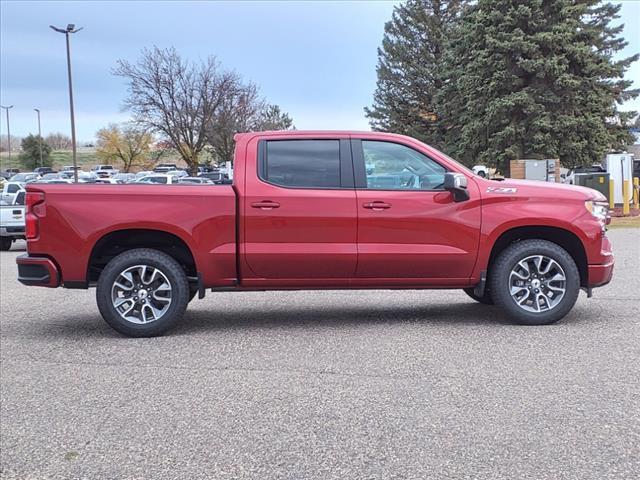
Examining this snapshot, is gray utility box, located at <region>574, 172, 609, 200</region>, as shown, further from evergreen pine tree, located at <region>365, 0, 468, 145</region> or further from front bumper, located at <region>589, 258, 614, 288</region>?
evergreen pine tree, located at <region>365, 0, 468, 145</region>

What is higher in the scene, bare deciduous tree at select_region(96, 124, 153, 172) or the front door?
bare deciduous tree at select_region(96, 124, 153, 172)

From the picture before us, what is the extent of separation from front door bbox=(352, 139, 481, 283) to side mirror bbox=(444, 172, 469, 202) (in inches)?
2.2

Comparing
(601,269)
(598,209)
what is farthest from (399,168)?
(601,269)

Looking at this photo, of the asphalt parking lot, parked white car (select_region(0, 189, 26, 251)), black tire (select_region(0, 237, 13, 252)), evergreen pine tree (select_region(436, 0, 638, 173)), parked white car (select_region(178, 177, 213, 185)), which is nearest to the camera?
the asphalt parking lot

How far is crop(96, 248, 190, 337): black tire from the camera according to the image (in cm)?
625

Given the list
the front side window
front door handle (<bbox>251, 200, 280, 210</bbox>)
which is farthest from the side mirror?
front door handle (<bbox>251, 200, 280, 210</bbox>)

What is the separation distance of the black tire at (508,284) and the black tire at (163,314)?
3009 millimetres

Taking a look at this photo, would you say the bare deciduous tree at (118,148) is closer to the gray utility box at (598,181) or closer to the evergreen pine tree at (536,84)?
the evergreen pine tree at (536,84)

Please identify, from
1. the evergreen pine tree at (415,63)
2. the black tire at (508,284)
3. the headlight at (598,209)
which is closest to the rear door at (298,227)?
the black tire at (508,284)

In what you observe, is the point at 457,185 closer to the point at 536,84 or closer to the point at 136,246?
the point at 136,246

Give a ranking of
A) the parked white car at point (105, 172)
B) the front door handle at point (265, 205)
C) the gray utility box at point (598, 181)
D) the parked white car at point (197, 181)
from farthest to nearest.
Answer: the parked white car at point (105, 172) < the gray utility box at point (598, 181) < the parked white car at point (197, 181) < the front door handle at point (265, 205)

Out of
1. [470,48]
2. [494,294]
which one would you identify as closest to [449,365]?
[494,294]

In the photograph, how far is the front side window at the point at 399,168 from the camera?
651 centimetres

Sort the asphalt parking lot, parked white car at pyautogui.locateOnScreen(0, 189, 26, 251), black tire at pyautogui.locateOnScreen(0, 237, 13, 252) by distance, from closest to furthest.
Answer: the asphalt parking lot < parked white car at pyautogui.locateOnScreen(0, 189, 26, 251) < black tire at pyautogui.locateOnScreen(0, 237, 13, 252)
